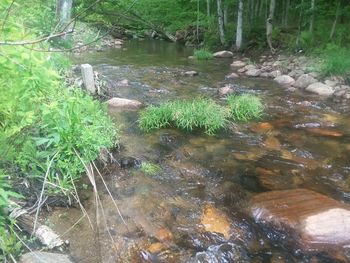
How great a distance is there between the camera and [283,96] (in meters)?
9.55

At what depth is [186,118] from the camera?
684 cm

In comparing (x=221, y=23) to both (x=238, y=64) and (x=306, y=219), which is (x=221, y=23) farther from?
(x=306, y=219)

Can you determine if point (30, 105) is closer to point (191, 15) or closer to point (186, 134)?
point (186, 134)

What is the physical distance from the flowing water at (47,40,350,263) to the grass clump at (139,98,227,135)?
0.20 m

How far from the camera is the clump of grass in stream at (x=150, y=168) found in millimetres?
5093

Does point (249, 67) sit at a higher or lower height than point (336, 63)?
lower

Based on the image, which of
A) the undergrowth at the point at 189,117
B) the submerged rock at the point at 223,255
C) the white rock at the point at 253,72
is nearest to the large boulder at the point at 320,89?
the white rock at the point at 253,72

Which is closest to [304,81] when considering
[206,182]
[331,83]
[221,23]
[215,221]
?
[331,83]

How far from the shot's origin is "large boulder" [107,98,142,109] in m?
7.88

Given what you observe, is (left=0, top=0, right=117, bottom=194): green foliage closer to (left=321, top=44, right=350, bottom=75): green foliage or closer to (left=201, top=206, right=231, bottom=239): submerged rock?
(left=201, top=206, right=231, bottom=239): submerged rock

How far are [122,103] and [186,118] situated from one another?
1.75 metres

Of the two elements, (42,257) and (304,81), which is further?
(304,81)

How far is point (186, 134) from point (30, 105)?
361 cm

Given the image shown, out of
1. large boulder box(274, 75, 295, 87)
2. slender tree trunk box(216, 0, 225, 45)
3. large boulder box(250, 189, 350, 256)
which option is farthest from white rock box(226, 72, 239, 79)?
large boulder box(250, 189, 350, 256)
